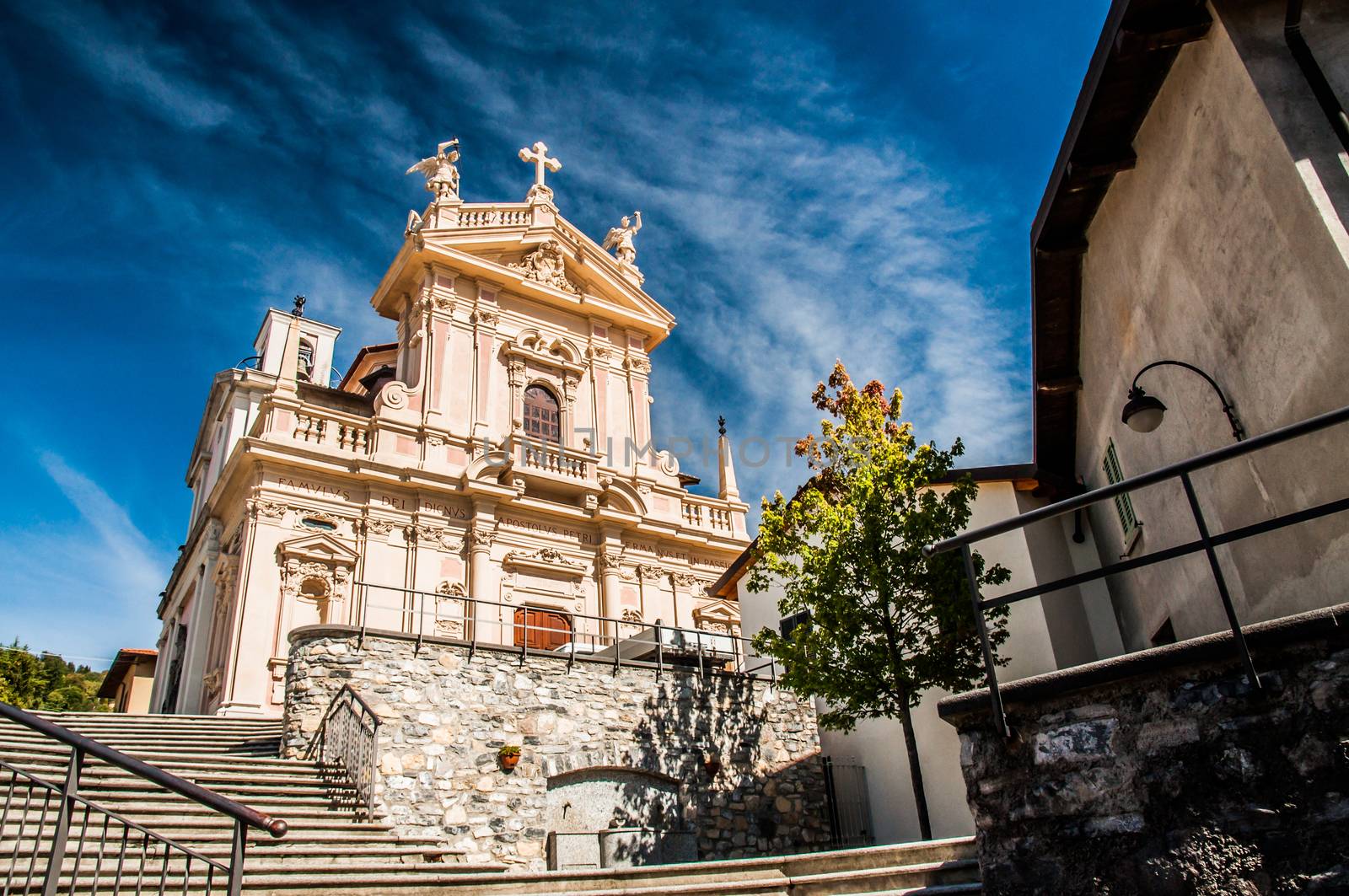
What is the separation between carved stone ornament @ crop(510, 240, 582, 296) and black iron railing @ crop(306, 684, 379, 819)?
59.2ft

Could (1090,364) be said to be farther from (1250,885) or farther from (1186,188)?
(1250,885)

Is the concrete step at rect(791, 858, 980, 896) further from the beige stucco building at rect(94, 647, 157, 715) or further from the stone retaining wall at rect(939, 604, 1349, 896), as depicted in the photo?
the beige stucco building at rect(94, 647, 157, 715)

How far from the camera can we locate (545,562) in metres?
24.1

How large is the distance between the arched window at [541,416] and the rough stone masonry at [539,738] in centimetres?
1226

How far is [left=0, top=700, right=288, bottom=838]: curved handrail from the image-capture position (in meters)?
5.75

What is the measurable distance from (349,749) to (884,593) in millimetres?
7908

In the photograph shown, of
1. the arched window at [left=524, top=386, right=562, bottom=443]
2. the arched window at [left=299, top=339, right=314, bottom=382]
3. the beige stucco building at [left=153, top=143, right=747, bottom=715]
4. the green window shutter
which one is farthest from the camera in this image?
the arched window at [left=299, top=339, right=314, bottom=382]

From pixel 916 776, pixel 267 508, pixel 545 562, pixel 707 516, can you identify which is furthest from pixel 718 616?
pixel 916 776

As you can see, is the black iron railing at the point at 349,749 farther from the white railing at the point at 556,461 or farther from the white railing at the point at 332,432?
the white railing at the point at 556,461

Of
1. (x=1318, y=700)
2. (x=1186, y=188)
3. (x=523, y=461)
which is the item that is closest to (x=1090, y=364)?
(x=1186, y=188)

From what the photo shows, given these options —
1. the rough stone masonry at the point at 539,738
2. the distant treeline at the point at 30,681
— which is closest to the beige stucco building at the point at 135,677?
the distant treeline at the point at 30,681

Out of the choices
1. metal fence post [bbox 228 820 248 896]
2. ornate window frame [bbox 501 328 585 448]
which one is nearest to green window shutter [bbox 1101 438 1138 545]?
metal fence post [bbox 228 820 248 896]

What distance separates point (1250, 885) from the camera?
13.4ft

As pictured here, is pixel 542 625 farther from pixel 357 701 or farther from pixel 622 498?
pixel 357 701
